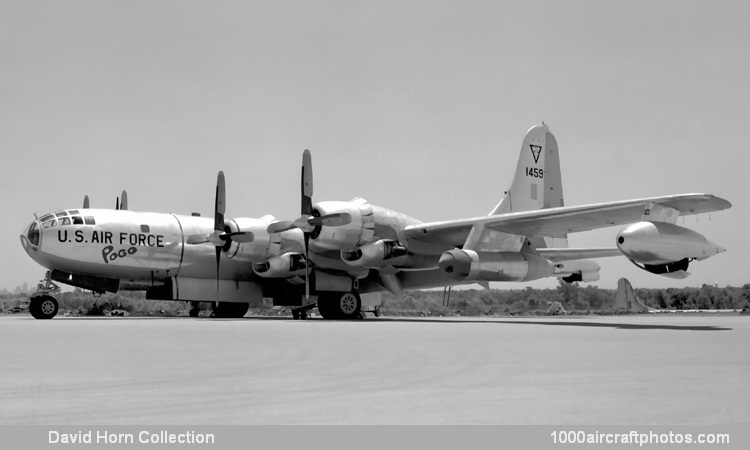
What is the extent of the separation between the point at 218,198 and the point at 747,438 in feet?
74.7

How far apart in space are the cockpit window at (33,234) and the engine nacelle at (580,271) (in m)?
18.2

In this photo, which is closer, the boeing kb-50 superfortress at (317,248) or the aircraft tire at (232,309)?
the boeing kb-50 superfortress at (317,248)

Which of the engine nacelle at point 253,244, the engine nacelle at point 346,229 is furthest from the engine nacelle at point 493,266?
the engine nacelle at point 253,244

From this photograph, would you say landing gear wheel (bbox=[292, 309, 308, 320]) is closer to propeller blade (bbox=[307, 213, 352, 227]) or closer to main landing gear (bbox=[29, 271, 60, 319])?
propeller blade (bbox=[307, 213, 352, 227])

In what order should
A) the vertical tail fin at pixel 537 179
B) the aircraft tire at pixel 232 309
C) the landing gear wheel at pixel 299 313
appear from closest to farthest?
the landing gear wheel at pixel 299 313, the vertical tail fin at pixel 537 179, the aircraft tire at pixel 232 309

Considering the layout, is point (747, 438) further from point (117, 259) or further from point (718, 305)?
point (718, 305)

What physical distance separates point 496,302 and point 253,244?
37.4m

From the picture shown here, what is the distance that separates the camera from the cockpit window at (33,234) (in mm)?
23972

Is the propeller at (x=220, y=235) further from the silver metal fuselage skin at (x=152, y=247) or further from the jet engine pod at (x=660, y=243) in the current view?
the jet engine pod at (x=660, y=243)

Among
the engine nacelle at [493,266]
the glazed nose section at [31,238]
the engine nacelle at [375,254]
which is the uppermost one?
the glazed nose section at [31,238]

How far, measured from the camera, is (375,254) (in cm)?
2364

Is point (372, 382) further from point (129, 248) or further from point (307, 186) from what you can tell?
point (129, 248)

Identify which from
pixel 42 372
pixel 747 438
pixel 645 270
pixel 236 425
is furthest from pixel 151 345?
pixel 645 270

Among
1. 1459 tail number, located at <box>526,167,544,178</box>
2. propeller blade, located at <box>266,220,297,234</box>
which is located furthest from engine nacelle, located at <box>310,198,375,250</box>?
1459 tail number, located at <box>526,167,544,178</box>
